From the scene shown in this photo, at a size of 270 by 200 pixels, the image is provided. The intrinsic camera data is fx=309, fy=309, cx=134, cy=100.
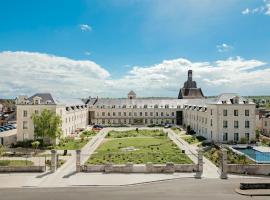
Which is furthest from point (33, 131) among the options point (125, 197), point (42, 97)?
point (125, 197)

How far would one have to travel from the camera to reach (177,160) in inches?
1518

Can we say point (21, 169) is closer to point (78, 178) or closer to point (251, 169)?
point (78, 178)

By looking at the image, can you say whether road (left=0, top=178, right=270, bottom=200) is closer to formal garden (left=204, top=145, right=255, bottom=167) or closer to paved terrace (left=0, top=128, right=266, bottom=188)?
paved terrace (left=0, top=128, right=266, bottom=188)

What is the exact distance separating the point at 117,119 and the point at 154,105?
1237 centimetres

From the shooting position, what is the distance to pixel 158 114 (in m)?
95.1

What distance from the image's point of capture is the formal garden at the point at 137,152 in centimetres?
3856

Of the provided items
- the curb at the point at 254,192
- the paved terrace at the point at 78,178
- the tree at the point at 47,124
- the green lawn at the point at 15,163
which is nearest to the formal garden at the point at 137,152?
the paved terrace at the point at 78,178

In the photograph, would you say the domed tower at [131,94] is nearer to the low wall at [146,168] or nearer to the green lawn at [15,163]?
the green lawn at [15,163]

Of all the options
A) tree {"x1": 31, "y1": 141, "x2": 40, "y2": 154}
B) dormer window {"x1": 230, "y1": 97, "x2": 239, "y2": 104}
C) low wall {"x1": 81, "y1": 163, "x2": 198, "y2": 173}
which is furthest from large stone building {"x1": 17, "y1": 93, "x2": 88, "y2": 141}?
dormer window {"x1": 230, "y1": 97, "x2": 239, "y2": 104}

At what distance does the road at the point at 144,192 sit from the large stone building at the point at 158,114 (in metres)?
29.5

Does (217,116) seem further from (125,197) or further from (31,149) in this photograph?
(125,197)

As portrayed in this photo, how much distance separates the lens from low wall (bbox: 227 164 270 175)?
31.3 meters

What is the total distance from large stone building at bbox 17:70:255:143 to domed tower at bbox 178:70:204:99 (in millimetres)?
13030

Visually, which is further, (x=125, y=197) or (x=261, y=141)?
(x=261, y=141)
